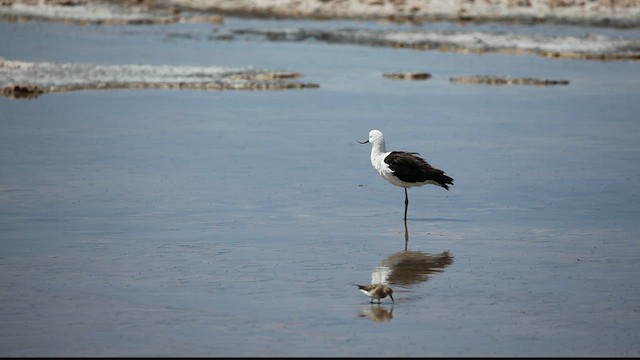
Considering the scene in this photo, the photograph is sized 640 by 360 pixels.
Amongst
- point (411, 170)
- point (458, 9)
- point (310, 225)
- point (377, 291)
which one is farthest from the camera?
point (458, 9)

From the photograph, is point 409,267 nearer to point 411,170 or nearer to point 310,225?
point 310,225

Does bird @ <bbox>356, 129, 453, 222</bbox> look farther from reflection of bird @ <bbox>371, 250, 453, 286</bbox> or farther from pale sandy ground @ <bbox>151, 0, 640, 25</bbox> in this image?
pale sandy ground @ <bbox>151, 0, 640, 25</bbox>

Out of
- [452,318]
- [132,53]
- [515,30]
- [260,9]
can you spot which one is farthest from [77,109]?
[260,9]

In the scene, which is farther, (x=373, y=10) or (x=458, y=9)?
(x=373, y=10)

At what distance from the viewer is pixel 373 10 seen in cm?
5162

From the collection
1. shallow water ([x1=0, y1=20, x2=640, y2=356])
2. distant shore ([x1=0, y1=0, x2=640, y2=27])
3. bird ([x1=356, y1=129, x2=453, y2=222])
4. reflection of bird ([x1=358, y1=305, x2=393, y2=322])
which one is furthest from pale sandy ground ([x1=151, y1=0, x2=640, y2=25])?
reflection of bird ([x1=358, y1=305, x2=393, y2=322])

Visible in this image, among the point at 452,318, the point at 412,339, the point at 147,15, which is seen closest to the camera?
the point at 412,339

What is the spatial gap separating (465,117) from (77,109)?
719 cm

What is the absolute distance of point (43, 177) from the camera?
52.7ft

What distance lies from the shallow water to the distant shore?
77.2 feet

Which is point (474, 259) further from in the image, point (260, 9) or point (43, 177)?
point (260, 9)

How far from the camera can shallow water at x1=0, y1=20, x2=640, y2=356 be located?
31.3 ft

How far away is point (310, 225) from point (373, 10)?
39.0m

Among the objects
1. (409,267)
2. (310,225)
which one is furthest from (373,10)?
(409,267)
